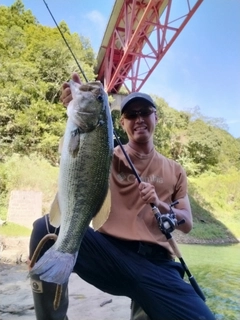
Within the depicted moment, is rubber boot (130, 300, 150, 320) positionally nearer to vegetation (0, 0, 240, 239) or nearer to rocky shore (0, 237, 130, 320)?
rocky shore (0, 237, 130, 320)

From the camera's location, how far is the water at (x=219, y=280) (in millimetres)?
4527

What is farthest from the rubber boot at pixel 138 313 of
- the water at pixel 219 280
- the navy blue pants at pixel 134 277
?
the water at pixel 219 280

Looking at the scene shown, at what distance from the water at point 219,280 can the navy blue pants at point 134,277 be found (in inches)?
99.7

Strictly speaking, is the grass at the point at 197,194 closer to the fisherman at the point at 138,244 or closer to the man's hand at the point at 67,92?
the fisherman at the point at 138,244

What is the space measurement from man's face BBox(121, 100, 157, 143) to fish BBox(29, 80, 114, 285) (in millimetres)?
692

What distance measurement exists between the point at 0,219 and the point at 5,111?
533cm

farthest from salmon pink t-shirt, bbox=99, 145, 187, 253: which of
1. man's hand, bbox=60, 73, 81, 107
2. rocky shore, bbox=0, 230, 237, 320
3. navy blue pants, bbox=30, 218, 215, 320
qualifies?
rocky shore, bbox=0, 230, 237, 320

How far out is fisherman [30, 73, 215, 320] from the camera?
1.87 metres

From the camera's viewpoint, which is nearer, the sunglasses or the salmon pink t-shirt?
the salmon pink t-shirt

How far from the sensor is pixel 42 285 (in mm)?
1831

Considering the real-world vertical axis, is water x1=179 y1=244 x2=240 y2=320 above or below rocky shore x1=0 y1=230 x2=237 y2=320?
below

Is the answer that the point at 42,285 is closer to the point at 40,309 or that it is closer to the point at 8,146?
the point at 40,309

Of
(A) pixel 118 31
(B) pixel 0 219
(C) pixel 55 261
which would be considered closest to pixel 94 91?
(C) pixel 55 261

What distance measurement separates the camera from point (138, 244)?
6.66ft
